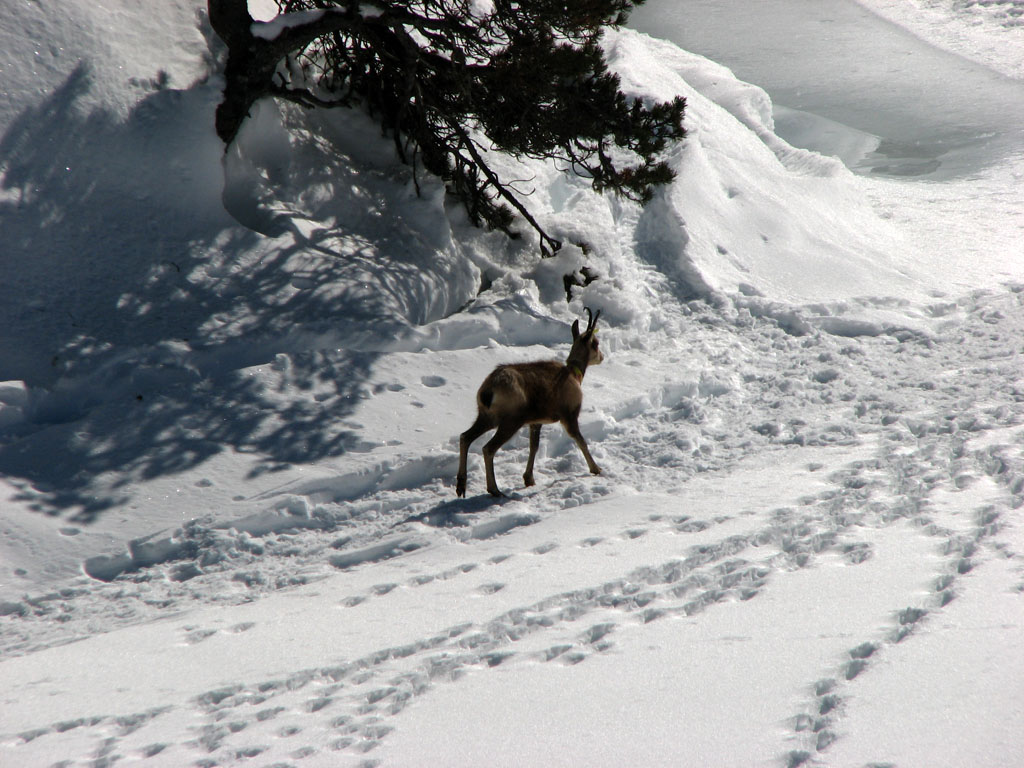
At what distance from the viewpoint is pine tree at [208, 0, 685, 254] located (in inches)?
320

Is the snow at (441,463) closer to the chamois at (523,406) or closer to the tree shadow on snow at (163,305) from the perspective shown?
the tree shadow on snow at (163,305)

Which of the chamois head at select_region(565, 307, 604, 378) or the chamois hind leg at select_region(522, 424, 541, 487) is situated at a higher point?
the chamois head at select_region(565, 307, 604, 378)

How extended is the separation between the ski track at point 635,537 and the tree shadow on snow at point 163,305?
37.5 inches

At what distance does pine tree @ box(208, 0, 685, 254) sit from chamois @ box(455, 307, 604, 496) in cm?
320

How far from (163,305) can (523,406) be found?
12.6 ft

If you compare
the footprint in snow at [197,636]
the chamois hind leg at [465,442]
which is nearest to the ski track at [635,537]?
the footprint in snow at [197,636]

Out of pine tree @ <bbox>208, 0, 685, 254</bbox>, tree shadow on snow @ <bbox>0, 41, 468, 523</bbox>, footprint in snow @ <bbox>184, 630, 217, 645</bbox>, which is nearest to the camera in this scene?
footprint in snow @ <bbox>184, 630, 217, 645</bbox>

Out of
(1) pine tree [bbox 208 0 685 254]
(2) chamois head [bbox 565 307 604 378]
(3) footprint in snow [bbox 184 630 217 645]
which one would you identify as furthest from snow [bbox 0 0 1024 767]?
(2) chamois head [bbox 565 307 604 378]

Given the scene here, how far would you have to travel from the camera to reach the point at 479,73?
343 inches

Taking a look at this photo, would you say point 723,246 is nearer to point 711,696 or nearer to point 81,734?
point 711,696

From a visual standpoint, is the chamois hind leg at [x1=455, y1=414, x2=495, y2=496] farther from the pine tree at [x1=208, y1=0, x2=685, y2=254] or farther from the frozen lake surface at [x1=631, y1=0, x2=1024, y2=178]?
the frozen lake surface at [x1=631, y1=0, x2=1024, y2=178]

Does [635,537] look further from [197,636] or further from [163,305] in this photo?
[163,305]

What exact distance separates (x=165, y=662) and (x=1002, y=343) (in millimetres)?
8986

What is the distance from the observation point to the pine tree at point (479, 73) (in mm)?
8125
